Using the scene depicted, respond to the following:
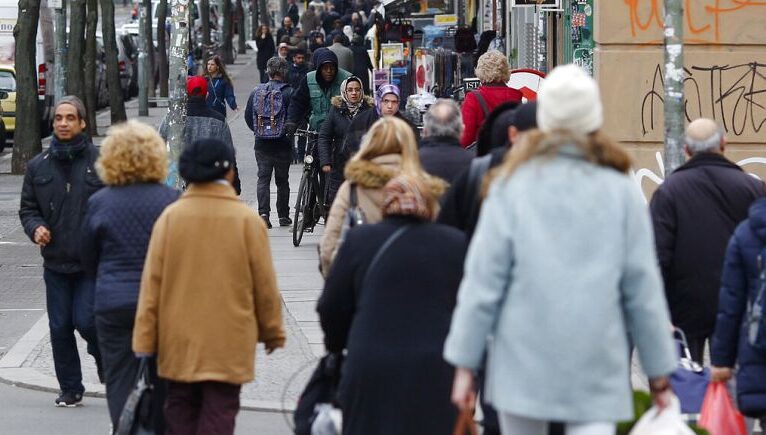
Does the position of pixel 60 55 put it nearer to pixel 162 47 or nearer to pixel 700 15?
pixel 162 47

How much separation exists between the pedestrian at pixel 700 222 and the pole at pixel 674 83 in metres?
1.37

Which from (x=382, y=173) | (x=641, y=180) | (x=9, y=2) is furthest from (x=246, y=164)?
(x=382, y=173)

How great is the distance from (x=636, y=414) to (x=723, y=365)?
72 cm

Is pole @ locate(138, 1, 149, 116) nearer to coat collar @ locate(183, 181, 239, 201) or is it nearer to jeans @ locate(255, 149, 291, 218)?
jeans @ locate(255, 149, 291, 218)


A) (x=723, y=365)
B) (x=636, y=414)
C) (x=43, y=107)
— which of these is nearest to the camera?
(x=636, y=414)

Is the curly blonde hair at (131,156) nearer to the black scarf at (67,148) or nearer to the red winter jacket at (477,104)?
the black scarf at (67,148)

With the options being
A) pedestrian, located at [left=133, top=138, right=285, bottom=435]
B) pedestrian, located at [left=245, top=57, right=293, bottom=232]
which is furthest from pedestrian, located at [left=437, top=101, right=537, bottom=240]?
pedestrian, located at [left=245, top=57, right=293, bottom=232]

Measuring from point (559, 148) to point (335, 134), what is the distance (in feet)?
32.4

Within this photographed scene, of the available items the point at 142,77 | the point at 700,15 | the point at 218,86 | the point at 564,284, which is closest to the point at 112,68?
the point at 142,77

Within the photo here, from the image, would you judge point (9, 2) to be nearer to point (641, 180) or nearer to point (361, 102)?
point (361, 102)

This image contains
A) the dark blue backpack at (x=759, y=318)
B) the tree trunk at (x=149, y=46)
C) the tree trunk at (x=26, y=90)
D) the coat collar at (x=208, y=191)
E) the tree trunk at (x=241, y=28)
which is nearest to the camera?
the dark blue backpack at (x=759, y=318)

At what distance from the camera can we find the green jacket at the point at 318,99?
16.4 metres

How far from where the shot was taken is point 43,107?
31.1m

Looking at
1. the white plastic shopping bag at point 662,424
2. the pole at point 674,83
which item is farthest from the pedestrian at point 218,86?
the white plastic shopping bag at point 662,424
